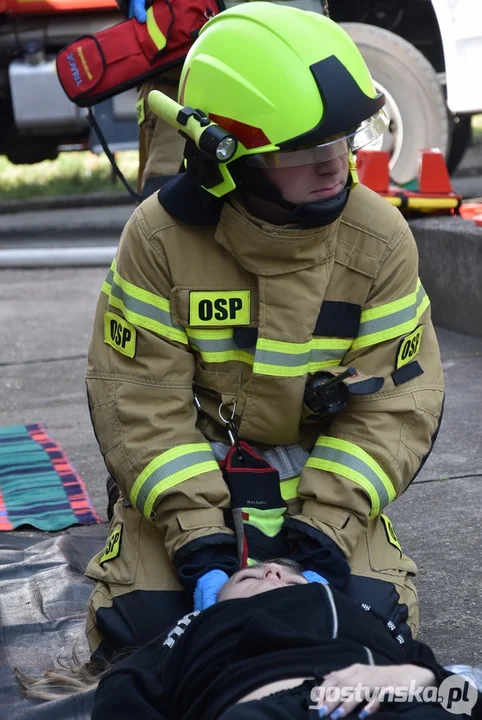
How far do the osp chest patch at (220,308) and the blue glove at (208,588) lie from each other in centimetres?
56

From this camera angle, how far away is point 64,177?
456 inches

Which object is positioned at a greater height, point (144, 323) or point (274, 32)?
point (274, 32)

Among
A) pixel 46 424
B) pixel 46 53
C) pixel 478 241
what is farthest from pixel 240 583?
pixel 46 53

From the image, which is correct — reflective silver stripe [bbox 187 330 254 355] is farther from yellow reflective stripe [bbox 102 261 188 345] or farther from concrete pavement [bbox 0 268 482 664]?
concrete pavement [bbox 0 268 482 664]

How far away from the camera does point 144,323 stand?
286cm

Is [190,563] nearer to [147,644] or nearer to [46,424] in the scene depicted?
[147,644]

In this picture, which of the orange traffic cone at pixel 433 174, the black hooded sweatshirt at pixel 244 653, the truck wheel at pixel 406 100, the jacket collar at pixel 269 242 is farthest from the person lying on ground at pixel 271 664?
the truck wheel at pixel 406 100

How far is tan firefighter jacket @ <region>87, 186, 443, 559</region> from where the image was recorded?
9.21 feet

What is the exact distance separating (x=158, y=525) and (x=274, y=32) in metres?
1.10

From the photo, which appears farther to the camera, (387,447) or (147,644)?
(387,447)

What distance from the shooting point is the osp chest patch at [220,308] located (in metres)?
2.86

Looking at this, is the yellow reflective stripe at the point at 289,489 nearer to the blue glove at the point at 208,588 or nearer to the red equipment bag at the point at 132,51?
the blue glove at the point at 208,588

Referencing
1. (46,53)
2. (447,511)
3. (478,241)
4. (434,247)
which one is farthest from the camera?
(46,53)

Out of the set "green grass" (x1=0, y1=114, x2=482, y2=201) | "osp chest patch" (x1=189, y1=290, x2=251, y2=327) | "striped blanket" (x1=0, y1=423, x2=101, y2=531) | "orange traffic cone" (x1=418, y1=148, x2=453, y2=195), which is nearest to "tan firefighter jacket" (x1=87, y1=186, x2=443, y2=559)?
"osp chest patch" (x1=189, y1=290, x2=251, y2=327)
